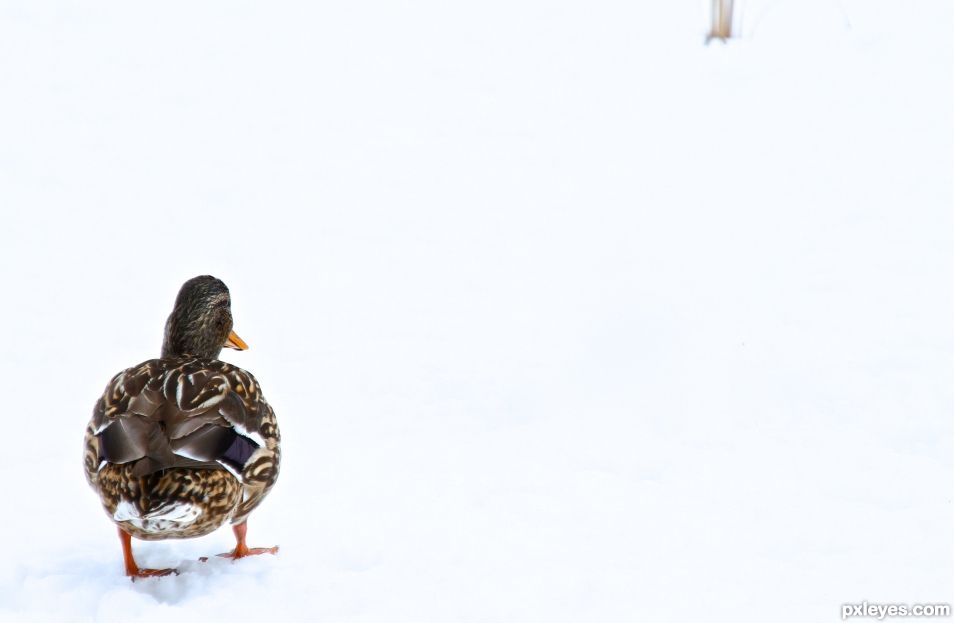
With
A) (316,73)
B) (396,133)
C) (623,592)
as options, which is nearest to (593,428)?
(623,592)

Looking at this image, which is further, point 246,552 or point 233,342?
point 233,342

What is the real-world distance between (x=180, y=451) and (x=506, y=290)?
3617 mm

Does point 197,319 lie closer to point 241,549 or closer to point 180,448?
point 241,549

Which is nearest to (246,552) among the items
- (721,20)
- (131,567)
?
(131,567)

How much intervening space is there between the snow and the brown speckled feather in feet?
1.15

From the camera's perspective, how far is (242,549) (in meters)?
4.33

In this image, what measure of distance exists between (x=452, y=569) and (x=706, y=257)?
11.2 feet

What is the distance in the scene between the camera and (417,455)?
5453 mm

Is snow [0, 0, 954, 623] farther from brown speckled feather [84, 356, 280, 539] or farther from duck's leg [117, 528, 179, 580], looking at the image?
brown speckled feather [84, 356, 280, 539]

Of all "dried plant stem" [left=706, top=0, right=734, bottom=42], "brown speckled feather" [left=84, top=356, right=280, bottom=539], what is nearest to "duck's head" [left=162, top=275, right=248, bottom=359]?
"brown speckled feather" [left=84, top=356, right=280, bottom=539]

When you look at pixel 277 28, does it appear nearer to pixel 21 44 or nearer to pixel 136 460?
pixel 21 44

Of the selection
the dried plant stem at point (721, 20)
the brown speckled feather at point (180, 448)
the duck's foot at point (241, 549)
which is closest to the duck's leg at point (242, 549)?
the duck's foot at point (241, 549)

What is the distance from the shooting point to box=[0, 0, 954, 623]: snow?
4.33 metres

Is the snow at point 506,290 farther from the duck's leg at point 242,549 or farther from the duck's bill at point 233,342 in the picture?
the duck's bill at point 233,342
